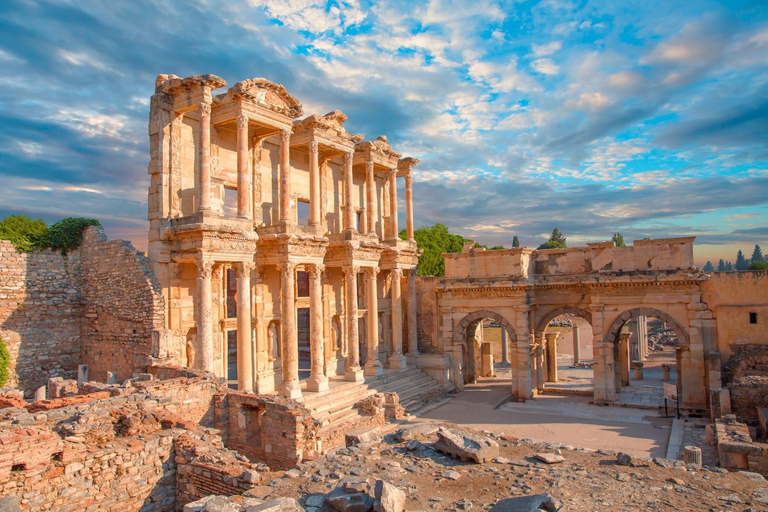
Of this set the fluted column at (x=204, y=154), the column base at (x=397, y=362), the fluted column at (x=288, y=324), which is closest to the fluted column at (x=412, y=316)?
the column base at (x=397, y=362)

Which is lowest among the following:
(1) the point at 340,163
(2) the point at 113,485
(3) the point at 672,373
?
(3) the point at 672,373

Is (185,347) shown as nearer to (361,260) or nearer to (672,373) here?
(361,260)

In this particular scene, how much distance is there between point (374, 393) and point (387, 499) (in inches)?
588

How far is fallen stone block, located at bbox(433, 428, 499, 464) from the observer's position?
10101 millimetres

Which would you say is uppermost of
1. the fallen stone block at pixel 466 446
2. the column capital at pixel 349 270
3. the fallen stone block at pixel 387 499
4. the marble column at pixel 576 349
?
the column capital at pixel 349 270

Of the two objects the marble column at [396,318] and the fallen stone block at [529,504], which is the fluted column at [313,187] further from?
the fallen stone block at [529,504]

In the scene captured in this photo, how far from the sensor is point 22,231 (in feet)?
60.3

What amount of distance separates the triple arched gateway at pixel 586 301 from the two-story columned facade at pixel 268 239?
3216 millimetres

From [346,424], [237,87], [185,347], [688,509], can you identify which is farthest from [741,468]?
[237,87]

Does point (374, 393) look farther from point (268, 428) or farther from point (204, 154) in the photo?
point (204, 154)

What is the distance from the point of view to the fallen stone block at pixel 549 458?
1007 cm

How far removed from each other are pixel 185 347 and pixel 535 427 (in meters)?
13.0

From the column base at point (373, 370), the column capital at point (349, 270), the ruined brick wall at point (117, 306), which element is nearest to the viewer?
the ruined brick wall at point (117, 306)

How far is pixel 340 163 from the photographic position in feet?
89.0
